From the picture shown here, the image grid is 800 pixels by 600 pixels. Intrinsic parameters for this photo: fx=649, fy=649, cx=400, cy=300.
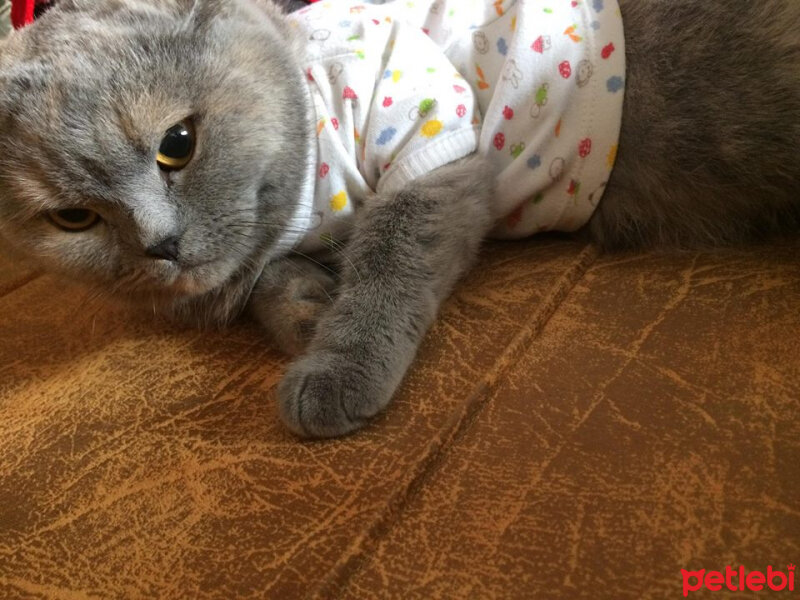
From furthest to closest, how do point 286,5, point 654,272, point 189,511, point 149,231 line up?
point 286,5 < point 654,272 < point 149,231 < point 189,511

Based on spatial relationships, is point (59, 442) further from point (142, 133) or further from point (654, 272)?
point (654, 272)

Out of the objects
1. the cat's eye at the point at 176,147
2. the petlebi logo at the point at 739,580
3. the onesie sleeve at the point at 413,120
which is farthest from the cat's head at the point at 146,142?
the petlebi logo at the point at 739,580

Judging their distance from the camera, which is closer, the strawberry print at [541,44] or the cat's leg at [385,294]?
the cat's leg at [385,294]

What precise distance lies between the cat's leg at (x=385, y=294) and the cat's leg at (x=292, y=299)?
53 mm

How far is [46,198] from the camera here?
2.70 feet

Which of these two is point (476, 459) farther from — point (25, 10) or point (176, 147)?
point (25, 10)

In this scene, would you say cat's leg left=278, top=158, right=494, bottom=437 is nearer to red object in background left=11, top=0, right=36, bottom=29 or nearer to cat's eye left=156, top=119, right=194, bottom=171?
cat's eye left=156, top=119, right=194, bottom=171

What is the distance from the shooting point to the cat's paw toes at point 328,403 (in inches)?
29.7

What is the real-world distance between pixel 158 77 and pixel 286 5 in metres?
0.60

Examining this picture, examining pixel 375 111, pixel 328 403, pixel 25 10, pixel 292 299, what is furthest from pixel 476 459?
pixel 25 10

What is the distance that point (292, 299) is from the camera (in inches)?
38.5

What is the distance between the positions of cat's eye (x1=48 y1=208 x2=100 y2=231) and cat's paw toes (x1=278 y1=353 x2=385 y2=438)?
1.14 feet

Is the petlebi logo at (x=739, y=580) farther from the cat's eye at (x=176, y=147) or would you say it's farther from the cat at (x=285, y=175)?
the cat's eye at (x=176, y=147)

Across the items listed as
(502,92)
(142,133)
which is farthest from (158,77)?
(502,92)
